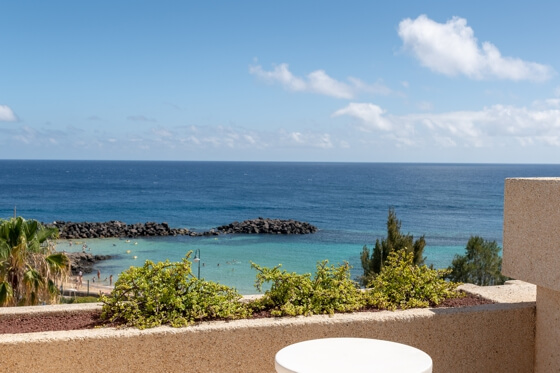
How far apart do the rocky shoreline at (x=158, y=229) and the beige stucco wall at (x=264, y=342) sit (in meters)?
47.1

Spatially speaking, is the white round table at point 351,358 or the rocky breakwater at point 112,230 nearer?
the white round table at point 351,358

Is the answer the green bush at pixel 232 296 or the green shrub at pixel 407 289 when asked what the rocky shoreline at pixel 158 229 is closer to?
the green shrub at pixel 407 289

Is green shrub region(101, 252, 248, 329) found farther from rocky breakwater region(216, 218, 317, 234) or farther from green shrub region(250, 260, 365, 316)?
rocky breakwater region(216, 218, 317, 234)

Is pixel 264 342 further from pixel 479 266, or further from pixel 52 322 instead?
pixel 479 266

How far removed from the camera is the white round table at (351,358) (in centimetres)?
334

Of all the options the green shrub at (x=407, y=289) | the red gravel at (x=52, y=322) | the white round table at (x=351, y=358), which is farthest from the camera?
the green shrub at (x=407, y=289)

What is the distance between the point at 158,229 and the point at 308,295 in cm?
4839

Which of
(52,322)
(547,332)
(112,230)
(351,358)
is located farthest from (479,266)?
(112,230)

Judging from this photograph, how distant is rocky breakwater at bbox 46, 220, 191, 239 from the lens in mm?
50094

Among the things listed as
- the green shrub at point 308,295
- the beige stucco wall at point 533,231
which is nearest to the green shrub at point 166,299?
the green shrub at point 308,295

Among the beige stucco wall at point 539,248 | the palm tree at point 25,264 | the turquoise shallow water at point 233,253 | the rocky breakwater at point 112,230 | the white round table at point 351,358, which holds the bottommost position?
the turquoise shallow water at point 233,253

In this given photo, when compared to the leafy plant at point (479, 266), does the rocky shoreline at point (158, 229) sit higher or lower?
lower

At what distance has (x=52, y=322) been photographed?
4.99 metres

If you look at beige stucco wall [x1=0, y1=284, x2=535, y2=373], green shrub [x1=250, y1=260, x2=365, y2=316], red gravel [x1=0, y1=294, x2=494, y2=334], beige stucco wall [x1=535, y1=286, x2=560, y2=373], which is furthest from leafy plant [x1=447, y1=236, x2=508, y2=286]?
green shrub [x1=250, y1=260, x2=365, y2=316]
